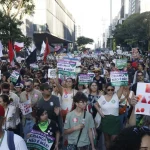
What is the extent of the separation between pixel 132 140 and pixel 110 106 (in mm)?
4786

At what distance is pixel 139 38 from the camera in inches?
2302

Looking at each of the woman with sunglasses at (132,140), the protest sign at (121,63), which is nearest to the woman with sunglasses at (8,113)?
the woman with sunglasses at (132,140)

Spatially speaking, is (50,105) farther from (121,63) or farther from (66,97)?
(121,63)

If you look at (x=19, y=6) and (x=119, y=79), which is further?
(x=19, y=6)

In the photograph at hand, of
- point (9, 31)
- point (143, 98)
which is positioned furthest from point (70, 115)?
point (9, 31)

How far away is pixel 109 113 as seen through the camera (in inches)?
268

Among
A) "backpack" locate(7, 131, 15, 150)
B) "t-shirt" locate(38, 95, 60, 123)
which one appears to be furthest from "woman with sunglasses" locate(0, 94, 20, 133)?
"backpack" locate(7, 131, 15, 150)

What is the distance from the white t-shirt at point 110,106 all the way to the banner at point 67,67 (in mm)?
2063

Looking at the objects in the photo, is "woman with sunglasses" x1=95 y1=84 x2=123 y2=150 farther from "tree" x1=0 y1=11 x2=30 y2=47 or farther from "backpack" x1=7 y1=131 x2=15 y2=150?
"tree" x1=0 y1=11 x2=30 y2=47

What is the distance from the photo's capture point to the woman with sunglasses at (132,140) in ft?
6.75

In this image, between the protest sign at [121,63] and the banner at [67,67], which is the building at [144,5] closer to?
the protest sign at [121,63]

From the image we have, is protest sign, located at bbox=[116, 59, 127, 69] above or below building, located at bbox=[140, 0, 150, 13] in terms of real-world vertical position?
below

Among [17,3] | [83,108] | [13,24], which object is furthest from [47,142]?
[17,3]

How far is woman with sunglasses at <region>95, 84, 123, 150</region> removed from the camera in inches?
259
